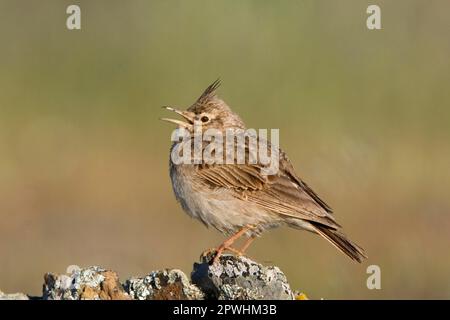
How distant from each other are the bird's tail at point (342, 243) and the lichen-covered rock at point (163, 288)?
1.80m

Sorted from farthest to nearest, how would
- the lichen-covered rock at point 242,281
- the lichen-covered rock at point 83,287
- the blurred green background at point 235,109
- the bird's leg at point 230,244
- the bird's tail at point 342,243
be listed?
the blurred green background at point 235,109, the bird's tail at point 342,243, the bird's leg at point 230,244, the lichen-covered rock at point 242,281, the lichen-covered rock at point 83,287

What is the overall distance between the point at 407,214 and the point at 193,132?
19.2ft

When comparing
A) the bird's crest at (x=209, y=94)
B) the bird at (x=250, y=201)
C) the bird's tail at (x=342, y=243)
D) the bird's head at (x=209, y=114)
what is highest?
the bird's crest at (x=209, y=94)

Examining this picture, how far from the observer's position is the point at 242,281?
7320mm

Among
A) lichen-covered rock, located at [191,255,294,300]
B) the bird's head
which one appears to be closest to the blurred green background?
the bird's head

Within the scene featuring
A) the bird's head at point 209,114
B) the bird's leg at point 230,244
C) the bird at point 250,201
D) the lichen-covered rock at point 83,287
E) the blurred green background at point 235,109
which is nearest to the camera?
the lichen-covered rock at point 83,287

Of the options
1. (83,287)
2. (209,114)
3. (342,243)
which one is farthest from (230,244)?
(83,287)

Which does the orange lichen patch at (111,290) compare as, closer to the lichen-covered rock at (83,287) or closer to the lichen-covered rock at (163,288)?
the lichen-covered rock at (83,287)

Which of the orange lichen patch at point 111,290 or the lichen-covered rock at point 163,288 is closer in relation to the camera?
the orange lichen patch at point 111,290

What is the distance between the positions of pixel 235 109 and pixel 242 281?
9539 millimetres

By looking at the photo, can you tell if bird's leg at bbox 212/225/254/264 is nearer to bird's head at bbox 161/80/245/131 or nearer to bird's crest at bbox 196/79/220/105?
bird's head at bbox 161/80/245/131

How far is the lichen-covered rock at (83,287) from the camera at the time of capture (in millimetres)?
6984

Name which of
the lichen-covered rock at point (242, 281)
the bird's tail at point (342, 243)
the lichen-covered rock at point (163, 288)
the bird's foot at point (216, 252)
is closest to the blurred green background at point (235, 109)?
the bird's tail at point (342, 243)

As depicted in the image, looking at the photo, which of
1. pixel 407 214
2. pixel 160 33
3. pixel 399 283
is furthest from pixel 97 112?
pixel 399 283
